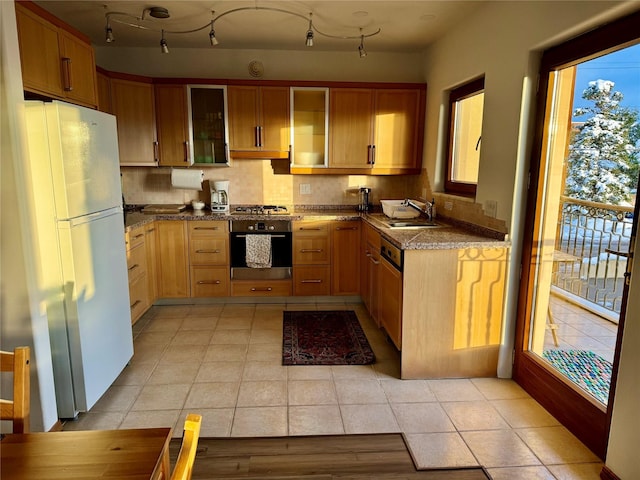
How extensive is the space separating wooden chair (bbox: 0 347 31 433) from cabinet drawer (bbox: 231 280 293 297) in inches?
118

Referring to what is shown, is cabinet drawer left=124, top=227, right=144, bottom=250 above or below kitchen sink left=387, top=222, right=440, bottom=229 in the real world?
below

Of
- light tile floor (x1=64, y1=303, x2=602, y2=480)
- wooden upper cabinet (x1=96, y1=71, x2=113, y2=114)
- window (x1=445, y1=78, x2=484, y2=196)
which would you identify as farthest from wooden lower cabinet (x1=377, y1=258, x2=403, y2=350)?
wooden upper cabinet (x1=96, y1=71, x2=113, y2=114)

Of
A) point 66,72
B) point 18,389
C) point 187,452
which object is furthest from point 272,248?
point 187,452

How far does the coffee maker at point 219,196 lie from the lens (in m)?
4.30

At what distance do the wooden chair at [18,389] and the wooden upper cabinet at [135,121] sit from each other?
322 centimetres

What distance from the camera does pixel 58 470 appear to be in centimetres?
96

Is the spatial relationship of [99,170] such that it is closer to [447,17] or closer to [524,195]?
[524,195]

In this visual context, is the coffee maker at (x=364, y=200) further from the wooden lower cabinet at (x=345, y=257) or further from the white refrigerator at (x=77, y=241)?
the white refrigerator at (x=77, y=241)

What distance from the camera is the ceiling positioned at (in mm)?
3076

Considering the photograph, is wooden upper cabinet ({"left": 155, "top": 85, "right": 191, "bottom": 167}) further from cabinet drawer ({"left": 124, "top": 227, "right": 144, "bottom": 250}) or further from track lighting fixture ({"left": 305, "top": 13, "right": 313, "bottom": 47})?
track lighting fixture ({"left": 305, "top": 13, "right": 313, "bottom": 47})

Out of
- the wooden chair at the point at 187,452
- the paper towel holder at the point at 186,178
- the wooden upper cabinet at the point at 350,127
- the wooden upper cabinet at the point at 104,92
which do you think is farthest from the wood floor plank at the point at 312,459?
the wooden upper cabinet at the point at 104,92

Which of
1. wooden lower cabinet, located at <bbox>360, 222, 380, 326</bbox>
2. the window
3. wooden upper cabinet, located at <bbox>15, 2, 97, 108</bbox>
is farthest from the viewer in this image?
wooden lower cabinet, located at <bbox>360, 222, 380, 326</bbox>

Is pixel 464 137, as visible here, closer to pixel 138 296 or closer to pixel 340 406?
pixel 340 406

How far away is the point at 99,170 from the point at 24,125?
492 mm
